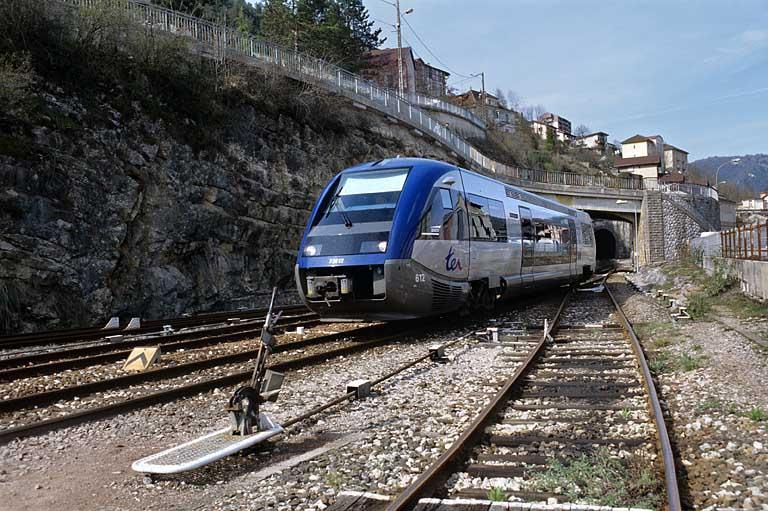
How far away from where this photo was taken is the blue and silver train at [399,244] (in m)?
10.9

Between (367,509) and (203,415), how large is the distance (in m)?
2.91

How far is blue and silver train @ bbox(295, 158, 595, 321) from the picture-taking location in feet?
35.7

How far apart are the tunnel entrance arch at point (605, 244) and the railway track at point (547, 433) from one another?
245 feet

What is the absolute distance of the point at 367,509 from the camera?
3891 millimetres

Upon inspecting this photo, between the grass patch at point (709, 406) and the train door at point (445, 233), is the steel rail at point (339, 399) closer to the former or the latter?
the train door at point (445, 233)

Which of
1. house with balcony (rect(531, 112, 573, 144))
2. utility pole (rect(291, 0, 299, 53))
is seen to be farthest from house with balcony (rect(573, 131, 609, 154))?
utility pole (rect(291, 0, 299, 53))

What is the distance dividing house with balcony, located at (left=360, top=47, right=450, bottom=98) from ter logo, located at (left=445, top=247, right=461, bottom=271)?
44593 mm

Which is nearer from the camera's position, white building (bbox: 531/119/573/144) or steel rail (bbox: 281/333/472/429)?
steel rail (bbox: 281/333/472/429)

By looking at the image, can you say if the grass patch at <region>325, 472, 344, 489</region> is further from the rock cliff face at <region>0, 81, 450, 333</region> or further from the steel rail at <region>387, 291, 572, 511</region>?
the rock cliff face at <region>0, 81, 450, 333</region>

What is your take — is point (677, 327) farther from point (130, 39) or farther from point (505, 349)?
point (130, 39)

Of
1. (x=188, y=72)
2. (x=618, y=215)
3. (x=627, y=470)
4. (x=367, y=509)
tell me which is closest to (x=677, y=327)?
(x=627, y=470)

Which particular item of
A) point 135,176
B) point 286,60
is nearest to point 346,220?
point 135,176

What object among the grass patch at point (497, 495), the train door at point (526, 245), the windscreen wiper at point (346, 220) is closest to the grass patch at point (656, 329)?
the train door at point (526, 245)

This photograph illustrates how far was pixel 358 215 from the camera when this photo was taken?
11.5m
